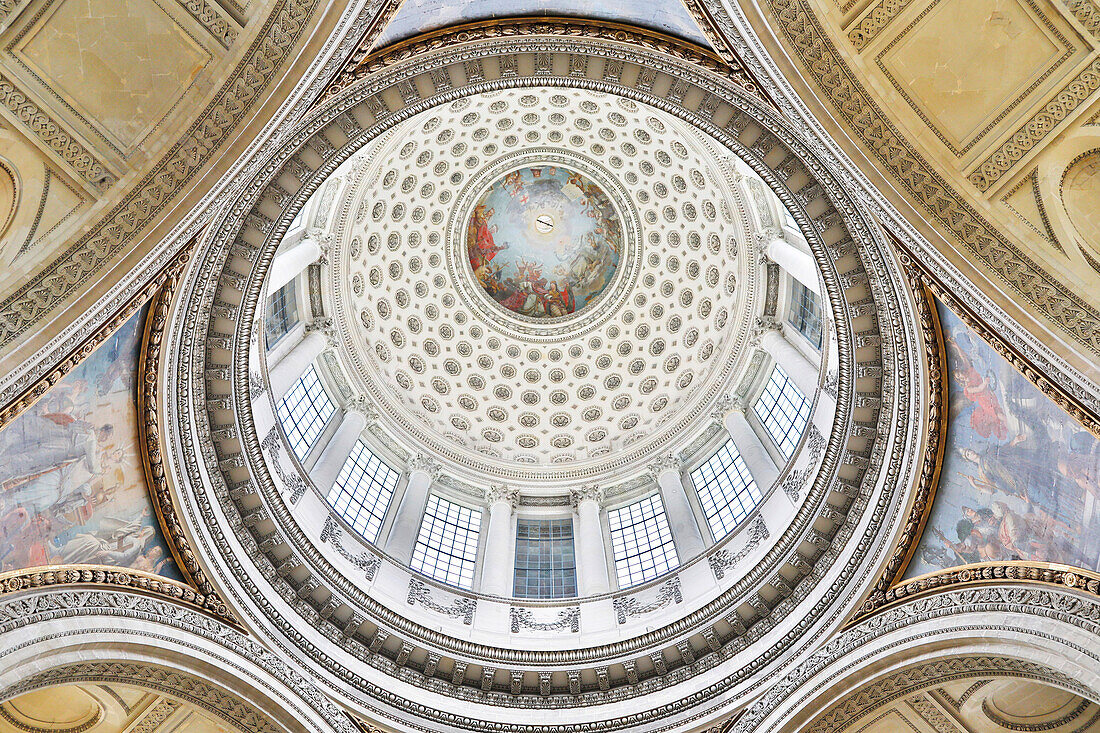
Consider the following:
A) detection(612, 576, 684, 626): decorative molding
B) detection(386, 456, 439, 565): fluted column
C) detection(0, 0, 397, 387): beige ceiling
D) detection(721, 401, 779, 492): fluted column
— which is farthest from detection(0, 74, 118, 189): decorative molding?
detection(721, 401, 779, 492): fluted column

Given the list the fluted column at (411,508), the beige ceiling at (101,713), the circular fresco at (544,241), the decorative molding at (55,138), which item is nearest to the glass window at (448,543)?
the fluted column at (411,508)

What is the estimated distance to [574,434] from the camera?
34188 millimetres

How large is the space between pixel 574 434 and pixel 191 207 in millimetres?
24039

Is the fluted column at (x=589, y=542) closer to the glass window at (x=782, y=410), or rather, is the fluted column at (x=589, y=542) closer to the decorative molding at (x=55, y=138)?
the glass window at (x=782, y=410)

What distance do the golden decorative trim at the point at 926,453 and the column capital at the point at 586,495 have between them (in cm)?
1517

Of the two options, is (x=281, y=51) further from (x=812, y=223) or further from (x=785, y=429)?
(x=785, y=429)

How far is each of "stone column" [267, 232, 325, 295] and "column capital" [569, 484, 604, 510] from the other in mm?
13314

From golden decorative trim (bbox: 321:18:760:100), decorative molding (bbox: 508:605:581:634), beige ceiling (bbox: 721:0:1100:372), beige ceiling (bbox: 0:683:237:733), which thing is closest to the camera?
beige ceiling (bbox: 721:0:1100:372)

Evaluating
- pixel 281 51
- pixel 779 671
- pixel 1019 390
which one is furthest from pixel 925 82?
pixel 779 671

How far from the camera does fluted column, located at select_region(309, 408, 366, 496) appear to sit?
24.2 meters

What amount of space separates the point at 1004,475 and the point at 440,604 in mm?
14766

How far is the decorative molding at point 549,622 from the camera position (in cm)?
2166

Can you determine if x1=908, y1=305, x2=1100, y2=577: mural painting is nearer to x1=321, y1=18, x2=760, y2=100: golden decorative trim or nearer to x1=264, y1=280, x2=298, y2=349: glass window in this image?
x1=321, y1=18, x2=760, y2=100: golden decorative trim

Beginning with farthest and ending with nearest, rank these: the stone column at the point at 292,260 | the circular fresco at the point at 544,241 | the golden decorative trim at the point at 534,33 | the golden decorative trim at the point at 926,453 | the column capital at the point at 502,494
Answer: the circular fresco at the point at 544,241 → the column capital at the point at 502,494 → the stone column at the point at 292,260 → the golden decorative trim at the point at 926,453 → the golden decorative trim at the point at 534,33
